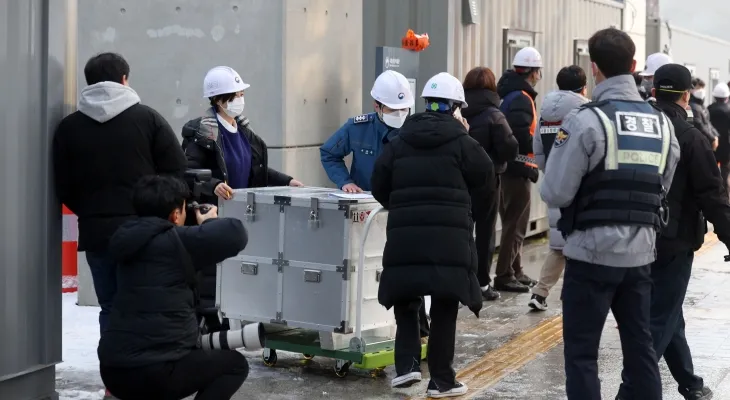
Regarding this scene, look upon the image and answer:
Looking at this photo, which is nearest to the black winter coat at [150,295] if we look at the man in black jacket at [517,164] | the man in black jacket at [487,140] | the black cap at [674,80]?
the black cap at [674,80]

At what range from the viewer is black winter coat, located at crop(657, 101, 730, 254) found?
20.6 ft

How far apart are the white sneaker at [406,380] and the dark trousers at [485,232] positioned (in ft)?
10.6

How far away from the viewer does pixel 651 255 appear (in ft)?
18.6

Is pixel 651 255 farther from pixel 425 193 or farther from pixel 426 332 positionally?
pixel 426 332

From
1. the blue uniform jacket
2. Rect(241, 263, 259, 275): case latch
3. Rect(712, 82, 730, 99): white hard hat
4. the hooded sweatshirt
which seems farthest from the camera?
Rect(712, 82, 730, 99): white hard hat

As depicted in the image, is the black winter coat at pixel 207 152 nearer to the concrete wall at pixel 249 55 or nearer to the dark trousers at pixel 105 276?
the dark trousers at pixel 105 276

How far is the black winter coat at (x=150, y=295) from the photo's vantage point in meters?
4.92

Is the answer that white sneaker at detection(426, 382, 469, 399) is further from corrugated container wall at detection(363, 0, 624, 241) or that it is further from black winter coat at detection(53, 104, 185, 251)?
corrugated container wall at detection(363, 0, 624, 241)

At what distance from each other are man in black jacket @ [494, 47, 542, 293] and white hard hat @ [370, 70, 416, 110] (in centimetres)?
301

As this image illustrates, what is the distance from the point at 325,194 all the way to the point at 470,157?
3.19ft

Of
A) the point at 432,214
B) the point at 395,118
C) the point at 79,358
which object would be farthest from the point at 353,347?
the point at 79,358

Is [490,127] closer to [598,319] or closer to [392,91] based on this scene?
[392,91]

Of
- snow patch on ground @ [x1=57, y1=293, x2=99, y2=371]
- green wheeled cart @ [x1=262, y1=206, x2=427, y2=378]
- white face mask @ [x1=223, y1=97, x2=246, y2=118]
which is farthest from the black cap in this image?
snow patch on ground @ [x1=57, y1=293, x2=99, y2=371]

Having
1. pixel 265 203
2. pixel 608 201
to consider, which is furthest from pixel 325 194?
pixel 608 201
